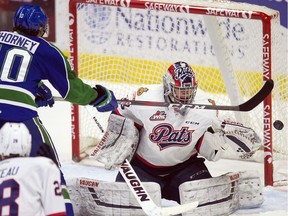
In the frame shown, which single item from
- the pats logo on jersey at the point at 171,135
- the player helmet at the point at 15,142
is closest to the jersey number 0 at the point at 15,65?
the player helmet at the point at 15,142

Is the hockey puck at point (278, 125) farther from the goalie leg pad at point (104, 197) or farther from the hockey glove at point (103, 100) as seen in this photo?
the hockey glove at point (103, 100)

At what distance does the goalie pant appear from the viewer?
4566 mm

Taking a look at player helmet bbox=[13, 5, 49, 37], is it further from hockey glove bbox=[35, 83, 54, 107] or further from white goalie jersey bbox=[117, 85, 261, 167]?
white goalie jersey bbox=[117, 85, 261, 167]

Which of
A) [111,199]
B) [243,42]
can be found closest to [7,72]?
[111,199]

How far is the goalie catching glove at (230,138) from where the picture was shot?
15.5 ft

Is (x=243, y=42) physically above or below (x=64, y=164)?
above

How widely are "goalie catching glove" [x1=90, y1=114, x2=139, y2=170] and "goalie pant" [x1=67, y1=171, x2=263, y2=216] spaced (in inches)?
6.3

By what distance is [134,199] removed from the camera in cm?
456

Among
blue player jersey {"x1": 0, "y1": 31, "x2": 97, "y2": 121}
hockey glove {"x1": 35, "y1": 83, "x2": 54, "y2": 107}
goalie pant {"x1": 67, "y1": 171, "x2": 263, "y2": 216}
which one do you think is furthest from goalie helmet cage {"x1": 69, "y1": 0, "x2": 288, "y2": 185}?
blue player jersey {"x1": 0, "y1": 31, "x2": 97, "y2": 121}

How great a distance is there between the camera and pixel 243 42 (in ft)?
20.4

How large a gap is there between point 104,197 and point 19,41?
943 mm

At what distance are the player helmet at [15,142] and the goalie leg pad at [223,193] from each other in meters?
1.31

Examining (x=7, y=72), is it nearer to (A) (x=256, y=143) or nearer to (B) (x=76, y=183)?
(B) (x=76, y=183)

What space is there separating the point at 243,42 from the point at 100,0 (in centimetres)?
110
